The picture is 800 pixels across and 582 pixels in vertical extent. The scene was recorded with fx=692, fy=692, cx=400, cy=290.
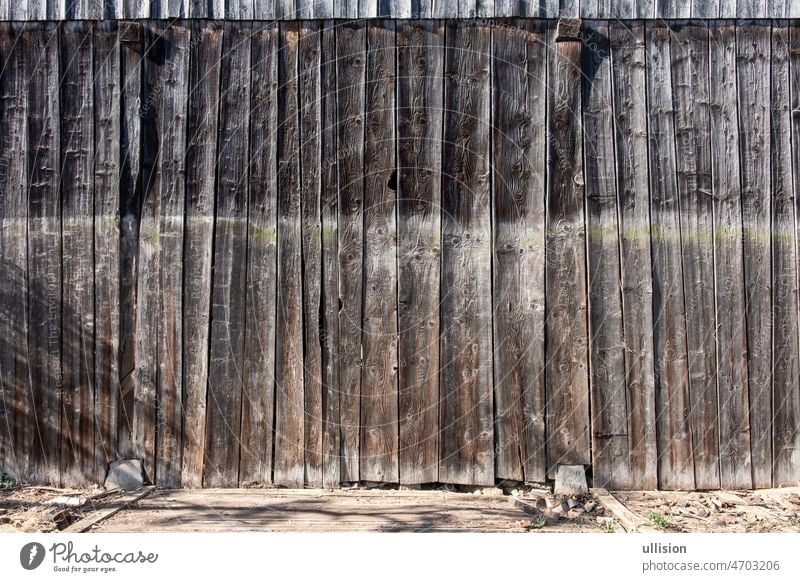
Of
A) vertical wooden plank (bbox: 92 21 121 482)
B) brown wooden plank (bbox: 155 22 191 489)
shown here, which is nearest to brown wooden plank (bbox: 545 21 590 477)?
brown wooden plank (bbox: 155 22 191 489)

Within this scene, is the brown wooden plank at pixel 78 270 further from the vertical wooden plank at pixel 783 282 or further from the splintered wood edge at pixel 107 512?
the vertical wooden plank at pixel 783 282

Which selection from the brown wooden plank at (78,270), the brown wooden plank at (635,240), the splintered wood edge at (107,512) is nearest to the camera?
the splintered wood edge at (107,512)

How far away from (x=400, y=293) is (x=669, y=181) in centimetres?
207

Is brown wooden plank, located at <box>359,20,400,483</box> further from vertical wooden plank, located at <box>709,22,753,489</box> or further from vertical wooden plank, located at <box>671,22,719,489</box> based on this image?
vertical wooden plank, located at <box>709,22,753,489</box>

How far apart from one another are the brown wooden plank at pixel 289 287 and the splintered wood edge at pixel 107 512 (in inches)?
35.8

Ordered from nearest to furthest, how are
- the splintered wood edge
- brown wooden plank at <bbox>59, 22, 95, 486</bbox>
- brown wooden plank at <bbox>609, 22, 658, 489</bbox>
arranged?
the splintered wood edge, brown wooden plank at <bbox>609, 22, 658, 489</bbox>, brown wooden plank at <bbox>59, 22, 95, 486</bbox>

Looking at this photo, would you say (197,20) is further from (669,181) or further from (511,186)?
(669,181)

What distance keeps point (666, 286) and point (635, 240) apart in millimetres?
390

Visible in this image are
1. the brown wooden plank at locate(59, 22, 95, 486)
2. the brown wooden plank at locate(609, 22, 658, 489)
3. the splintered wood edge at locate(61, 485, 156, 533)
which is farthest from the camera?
the brown wooden plank at locate(59, 22, 95, 486)

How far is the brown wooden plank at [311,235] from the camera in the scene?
4.88 m

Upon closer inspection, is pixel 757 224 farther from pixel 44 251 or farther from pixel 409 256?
pixel 44 251

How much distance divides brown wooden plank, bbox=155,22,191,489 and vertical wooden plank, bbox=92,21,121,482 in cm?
32

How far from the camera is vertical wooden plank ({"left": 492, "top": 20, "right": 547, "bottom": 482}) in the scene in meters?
4.86

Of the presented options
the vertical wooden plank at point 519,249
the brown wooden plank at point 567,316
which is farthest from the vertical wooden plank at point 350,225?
the brown wooden plank at point 567,316
